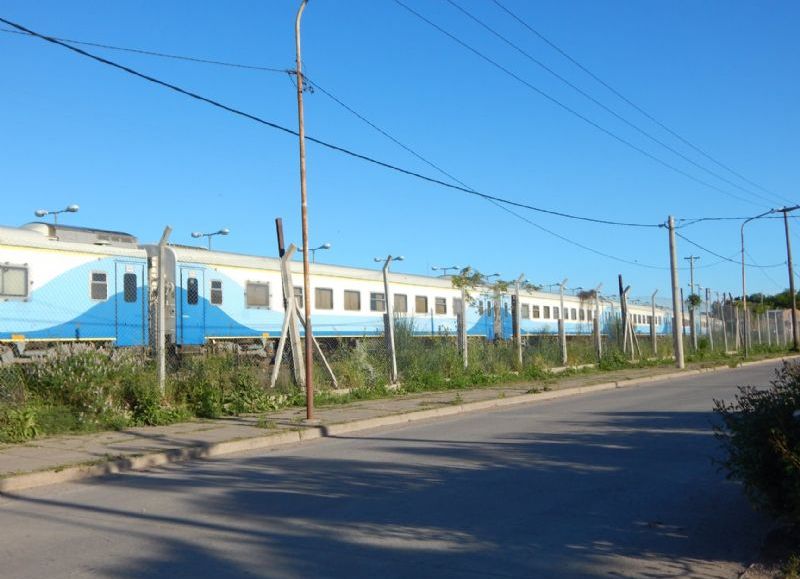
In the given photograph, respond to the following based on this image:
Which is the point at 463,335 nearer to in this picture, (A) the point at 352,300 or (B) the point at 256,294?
(A) the point at 352,300

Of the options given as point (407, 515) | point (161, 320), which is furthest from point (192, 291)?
point (407, 515)

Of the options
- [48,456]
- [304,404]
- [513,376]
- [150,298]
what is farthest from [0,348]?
[513,376]

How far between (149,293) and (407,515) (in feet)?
52.1

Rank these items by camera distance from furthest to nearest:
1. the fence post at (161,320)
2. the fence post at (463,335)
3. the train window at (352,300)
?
the train window at (352,300), the fence post at (463,335), the fence post at (161,320)

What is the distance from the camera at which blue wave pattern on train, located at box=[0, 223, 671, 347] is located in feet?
62.9

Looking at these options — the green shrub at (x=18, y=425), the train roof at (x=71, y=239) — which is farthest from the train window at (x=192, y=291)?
the green shrub at (x=18, y=425)

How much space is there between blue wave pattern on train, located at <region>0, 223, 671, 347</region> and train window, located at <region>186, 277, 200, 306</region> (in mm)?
27

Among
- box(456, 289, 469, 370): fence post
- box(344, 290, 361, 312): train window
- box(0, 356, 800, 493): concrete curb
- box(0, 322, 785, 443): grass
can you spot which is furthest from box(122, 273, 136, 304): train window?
box(0, 356, 800, 493): concrete curb

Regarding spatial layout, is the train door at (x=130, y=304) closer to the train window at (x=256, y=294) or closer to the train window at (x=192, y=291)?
the train window at (x=192, y=291)

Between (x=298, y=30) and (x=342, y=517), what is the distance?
984cm

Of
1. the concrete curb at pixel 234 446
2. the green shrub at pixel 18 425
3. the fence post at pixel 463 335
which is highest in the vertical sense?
the fence post at pixel 463 335

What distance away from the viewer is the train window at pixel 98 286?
2039 centimetres

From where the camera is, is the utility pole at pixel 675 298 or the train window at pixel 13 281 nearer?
the train window at pixel 13 281

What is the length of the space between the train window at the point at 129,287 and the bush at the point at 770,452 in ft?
58.1
